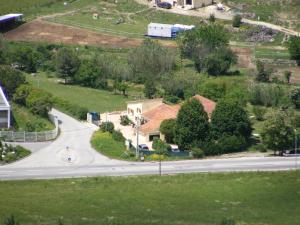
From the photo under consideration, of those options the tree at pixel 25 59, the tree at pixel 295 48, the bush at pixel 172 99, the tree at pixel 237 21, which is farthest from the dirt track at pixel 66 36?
the bush at pixel 172 99

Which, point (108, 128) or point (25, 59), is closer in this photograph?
point (108, 128)

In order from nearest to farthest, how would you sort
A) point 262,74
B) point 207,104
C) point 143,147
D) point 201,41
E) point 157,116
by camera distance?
point 143,147 < point 157,116 < point 207,104 < point 262,74 < point 201,41

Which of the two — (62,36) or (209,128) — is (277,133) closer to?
(209,128)

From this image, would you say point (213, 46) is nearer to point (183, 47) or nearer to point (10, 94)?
point (183, 47)

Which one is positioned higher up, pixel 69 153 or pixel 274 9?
pixel 274 9

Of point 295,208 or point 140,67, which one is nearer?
point 295,208

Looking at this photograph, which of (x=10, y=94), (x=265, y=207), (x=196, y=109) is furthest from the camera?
(x=10, y=94)

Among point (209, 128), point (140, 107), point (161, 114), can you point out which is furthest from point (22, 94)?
point (209, 128)

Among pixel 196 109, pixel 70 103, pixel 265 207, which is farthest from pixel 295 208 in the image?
pixel 70 103
